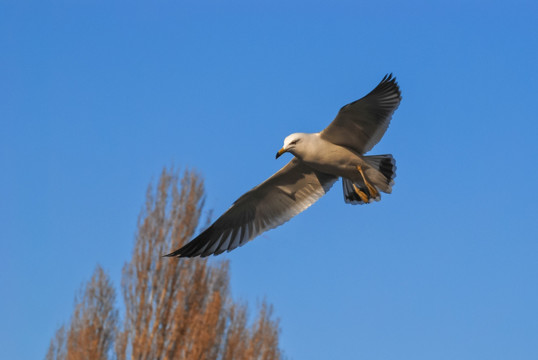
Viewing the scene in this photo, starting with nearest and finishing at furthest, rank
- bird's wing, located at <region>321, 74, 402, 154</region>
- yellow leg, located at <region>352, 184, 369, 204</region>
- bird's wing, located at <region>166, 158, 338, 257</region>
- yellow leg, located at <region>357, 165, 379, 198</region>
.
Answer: bird's wing, located at <region>321, 74, 402, 154</region>
yellow leg, located at <region>357, 165, 379, 198</region>
yellow leg, located at <region>352, 184, 369, 204</region>
bird's wing, located at <region>166, 158, 338, 257</region>

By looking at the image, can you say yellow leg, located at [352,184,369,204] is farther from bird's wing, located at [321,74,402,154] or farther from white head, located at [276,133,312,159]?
white head, located at [276,133,312,159]

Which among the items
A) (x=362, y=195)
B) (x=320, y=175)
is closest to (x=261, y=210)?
(x=320, y=175)

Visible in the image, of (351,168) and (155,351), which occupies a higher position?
(155,351)

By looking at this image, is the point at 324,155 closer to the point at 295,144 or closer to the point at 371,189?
the point at 295,144

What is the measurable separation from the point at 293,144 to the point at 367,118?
561 mm

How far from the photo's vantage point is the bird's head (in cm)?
509

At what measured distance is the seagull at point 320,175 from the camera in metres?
5.12

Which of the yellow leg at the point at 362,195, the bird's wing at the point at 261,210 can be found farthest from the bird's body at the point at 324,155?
the bird's wing at the point at 261,210

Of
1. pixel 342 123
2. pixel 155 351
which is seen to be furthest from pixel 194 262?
pixel 342 123

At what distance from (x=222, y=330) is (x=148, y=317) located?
1.23 meters

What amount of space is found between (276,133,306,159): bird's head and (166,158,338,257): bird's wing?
603 mm

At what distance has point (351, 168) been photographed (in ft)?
17.2

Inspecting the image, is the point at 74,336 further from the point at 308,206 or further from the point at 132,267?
the point at 308,206

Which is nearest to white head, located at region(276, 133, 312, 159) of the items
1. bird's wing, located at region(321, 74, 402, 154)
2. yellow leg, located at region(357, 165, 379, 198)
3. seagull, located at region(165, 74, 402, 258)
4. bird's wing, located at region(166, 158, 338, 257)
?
seagull, located at region(165, 74, 402, 258)
